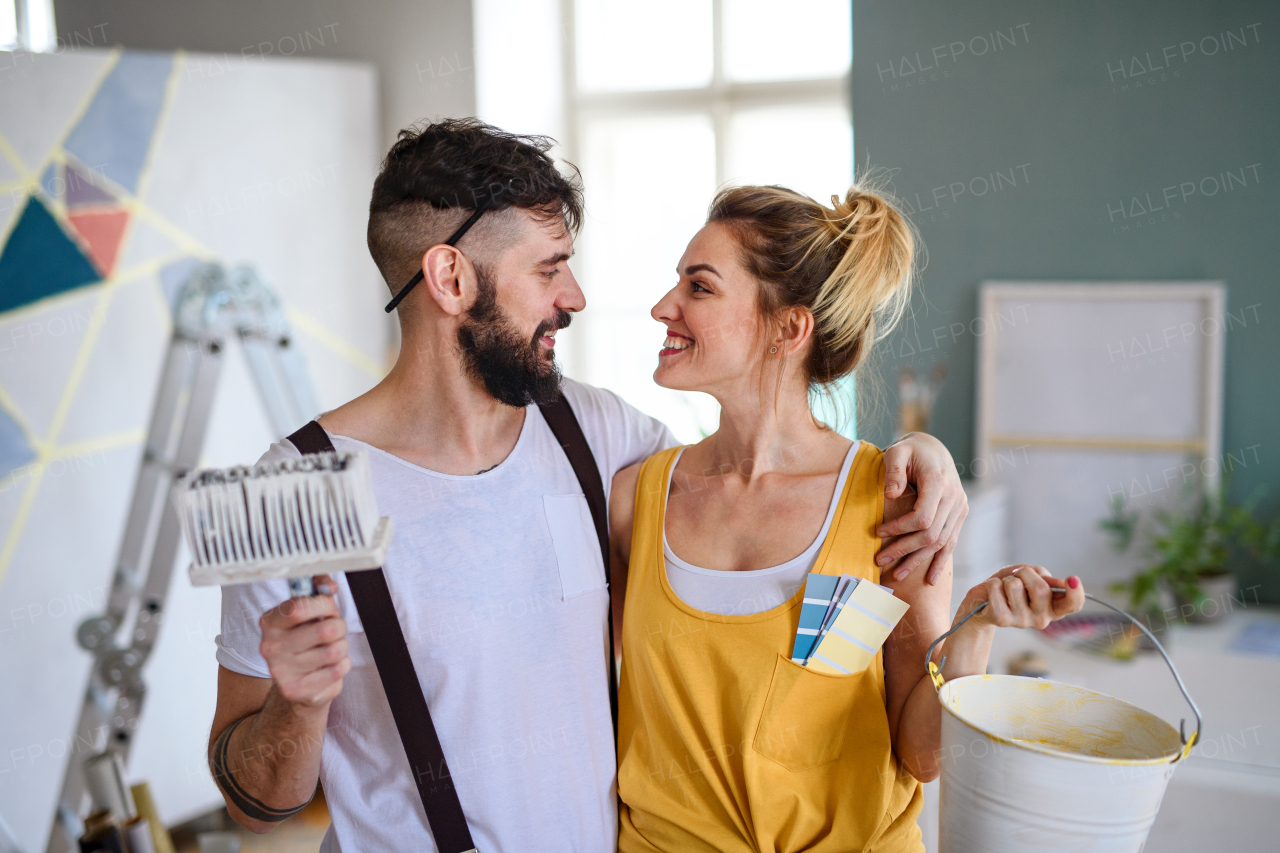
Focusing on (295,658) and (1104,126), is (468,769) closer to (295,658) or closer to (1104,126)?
(295,658)

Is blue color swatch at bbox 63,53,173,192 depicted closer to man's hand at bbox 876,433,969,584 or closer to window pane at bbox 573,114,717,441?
window pane at bbox 573,114,717,441

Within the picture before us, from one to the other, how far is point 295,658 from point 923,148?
2928 millimetres

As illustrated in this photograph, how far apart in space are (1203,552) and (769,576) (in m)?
2.15

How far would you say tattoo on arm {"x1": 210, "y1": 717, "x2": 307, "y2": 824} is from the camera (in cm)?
120

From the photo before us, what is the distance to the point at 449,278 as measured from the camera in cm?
138

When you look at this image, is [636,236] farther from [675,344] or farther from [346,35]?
[675,344]

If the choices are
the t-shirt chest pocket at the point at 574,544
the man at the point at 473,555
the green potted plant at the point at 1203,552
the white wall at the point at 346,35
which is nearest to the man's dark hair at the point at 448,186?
the man at the point at 473,555

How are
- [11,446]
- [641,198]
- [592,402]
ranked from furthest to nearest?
1. [641,198]
2. [11,446]
3. [592,402]

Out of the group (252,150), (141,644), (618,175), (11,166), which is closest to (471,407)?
(141,644)

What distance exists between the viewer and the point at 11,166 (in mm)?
2623

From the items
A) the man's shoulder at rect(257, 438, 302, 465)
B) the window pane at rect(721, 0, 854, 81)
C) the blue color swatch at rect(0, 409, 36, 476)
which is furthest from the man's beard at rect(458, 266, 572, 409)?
the window pane at rect(721, 0, 854, 81)

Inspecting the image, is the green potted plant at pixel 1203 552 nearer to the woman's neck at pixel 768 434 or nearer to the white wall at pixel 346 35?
the woman's neck at pixel 768 434

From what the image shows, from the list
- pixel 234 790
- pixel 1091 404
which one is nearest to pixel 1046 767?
pixel 234 790

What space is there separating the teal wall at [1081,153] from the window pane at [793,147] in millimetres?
381
